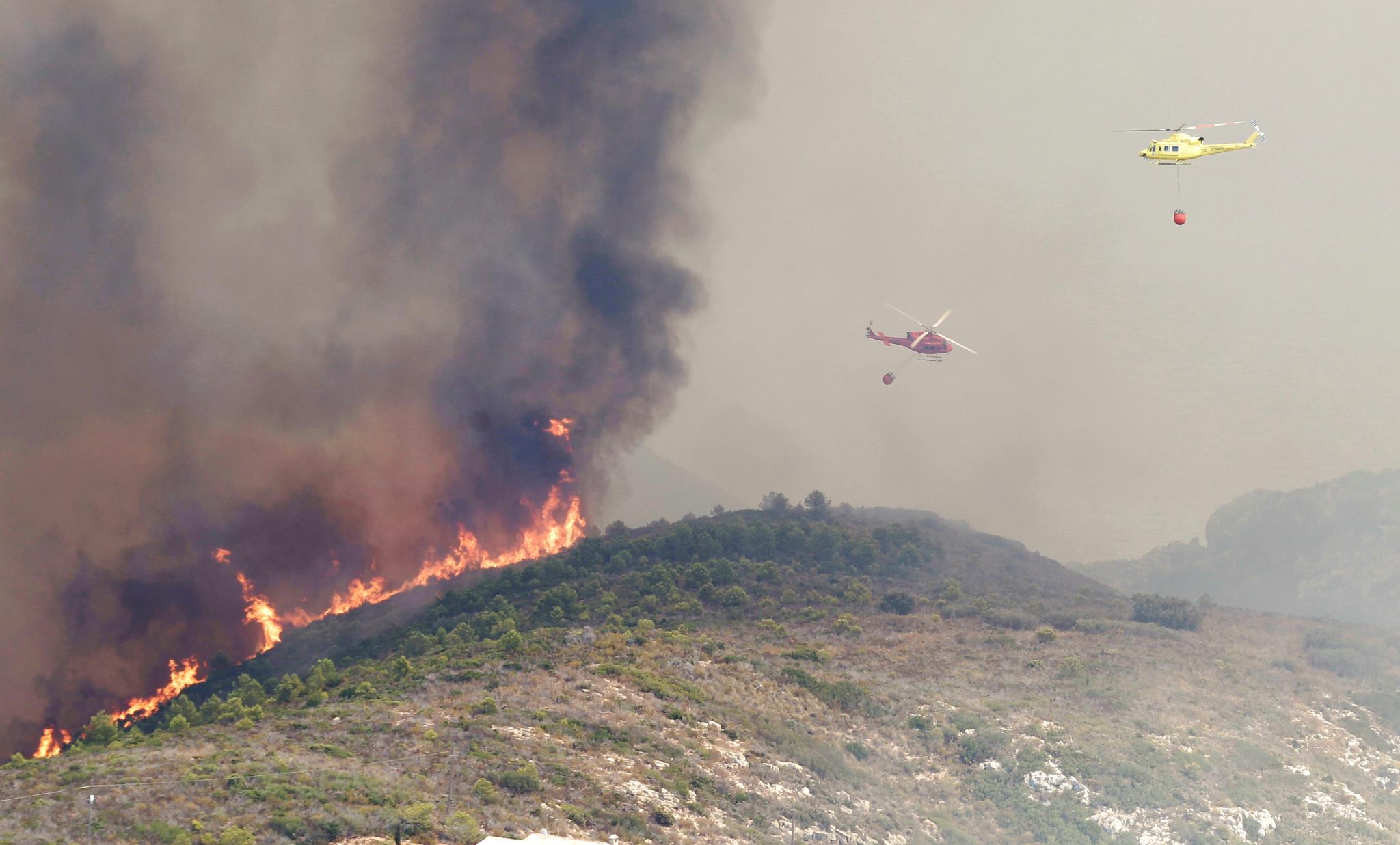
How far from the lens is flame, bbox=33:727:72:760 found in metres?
98.0

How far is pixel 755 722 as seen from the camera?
257ft

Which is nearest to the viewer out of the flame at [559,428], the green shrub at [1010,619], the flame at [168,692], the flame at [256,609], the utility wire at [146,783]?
the utility wire at [146,783]

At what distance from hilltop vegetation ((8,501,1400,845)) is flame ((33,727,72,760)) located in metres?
12.5

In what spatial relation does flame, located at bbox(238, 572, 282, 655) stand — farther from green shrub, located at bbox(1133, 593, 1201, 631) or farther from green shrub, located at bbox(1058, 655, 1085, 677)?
green shrub, located at bbox(1133, 593, 1201, 631)

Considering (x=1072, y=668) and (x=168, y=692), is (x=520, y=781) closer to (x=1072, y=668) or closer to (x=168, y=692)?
(x=1072, y=668)

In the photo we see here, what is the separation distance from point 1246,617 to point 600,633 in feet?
299

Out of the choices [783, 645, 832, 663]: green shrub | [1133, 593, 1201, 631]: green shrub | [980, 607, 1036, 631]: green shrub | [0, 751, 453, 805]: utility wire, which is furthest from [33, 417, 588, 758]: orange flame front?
[1133, 593, 1201, 631]: green shrub

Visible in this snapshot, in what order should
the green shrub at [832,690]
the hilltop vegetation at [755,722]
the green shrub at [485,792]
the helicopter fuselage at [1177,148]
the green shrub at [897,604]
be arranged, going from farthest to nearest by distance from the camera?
the green shrub at [897,604], the helicopter fuselage at [1177,148], the green shrub at [832,690], the green shrub at [485,792], the hilltop vegetation at [755,722]

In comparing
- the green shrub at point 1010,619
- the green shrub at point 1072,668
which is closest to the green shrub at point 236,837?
the green shrub at point 1072,668

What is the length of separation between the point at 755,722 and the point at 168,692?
2641 inches

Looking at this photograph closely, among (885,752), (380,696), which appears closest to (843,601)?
(885,752)

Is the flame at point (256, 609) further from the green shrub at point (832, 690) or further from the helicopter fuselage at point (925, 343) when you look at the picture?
the helicopter fuselage at point (925, 343)

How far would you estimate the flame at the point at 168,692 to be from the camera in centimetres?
10250

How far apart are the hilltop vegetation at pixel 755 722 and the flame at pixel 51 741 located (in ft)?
41.1
